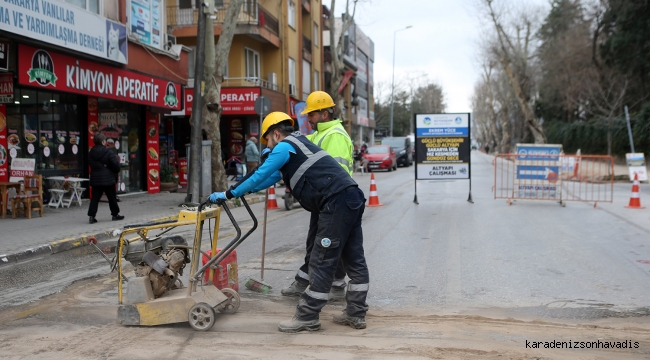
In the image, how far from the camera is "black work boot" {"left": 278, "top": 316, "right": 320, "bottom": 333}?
4.71 metres

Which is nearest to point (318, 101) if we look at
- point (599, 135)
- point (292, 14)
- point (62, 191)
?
point (62, 191)

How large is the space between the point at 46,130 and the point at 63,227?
15.0 ft

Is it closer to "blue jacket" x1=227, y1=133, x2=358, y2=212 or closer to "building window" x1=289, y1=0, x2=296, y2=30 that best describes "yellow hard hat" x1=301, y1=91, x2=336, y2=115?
"blue jacket" x1=227, y1=133, x2=358, y2=212

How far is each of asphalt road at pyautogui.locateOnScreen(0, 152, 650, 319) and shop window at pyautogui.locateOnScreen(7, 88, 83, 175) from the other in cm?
518

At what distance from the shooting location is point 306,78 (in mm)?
36781

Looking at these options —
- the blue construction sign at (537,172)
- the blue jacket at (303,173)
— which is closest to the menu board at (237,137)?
the blue construction sign at (537,172)

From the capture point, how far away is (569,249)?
8617 mm

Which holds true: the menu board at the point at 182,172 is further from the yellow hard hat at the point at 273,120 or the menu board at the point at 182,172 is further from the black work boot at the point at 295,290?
the yellow hard hat at the point at 273,120

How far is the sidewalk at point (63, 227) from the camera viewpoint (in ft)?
28.9

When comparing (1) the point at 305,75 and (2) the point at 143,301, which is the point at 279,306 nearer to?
(2) the point at 143,301

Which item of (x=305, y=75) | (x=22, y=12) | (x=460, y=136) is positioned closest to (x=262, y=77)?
(x=305, y=75)

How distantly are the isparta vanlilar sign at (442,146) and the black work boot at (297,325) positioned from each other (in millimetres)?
10779

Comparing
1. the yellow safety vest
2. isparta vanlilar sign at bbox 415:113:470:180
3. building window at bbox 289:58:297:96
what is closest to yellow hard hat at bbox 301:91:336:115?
the yellow safety vest

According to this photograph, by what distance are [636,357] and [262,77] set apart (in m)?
28.1
